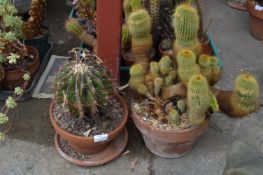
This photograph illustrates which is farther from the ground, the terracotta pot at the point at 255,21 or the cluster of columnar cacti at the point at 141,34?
the cluster of columnar cacti at the point at 141,34

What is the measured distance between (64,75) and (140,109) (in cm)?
57

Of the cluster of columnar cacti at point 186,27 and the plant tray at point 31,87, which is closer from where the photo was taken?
the cluster of columnar cacti at point 186,27

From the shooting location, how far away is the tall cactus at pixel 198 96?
7.29 feet

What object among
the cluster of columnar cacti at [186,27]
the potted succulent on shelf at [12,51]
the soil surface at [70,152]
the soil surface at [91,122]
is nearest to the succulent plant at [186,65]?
the cluster of columnar cacti at [186,27]

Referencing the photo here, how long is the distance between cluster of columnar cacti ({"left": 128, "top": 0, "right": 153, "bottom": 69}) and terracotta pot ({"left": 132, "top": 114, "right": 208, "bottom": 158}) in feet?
1.34

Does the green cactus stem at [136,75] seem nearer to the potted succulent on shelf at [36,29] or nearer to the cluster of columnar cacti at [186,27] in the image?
the cluster of columnar cacti at [186,27]

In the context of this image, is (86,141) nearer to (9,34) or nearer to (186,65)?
(186,65)

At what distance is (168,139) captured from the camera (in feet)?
8.33

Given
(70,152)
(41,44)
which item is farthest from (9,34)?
(70,152)

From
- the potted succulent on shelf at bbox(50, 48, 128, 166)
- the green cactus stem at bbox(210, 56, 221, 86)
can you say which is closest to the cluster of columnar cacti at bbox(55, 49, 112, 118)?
the potted succulent on shelf at bbox(50, 48, 128, 166)

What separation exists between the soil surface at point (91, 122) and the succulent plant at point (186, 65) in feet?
1.90

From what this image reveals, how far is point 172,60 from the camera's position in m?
2.61

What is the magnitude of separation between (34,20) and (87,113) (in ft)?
3.72

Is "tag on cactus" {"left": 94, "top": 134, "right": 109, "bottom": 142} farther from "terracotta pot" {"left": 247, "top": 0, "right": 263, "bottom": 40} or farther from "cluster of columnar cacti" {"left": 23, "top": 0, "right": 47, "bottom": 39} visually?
"terracotta pot" {"left": 247, "top": 0, "right": 263, "bottom": 40}
